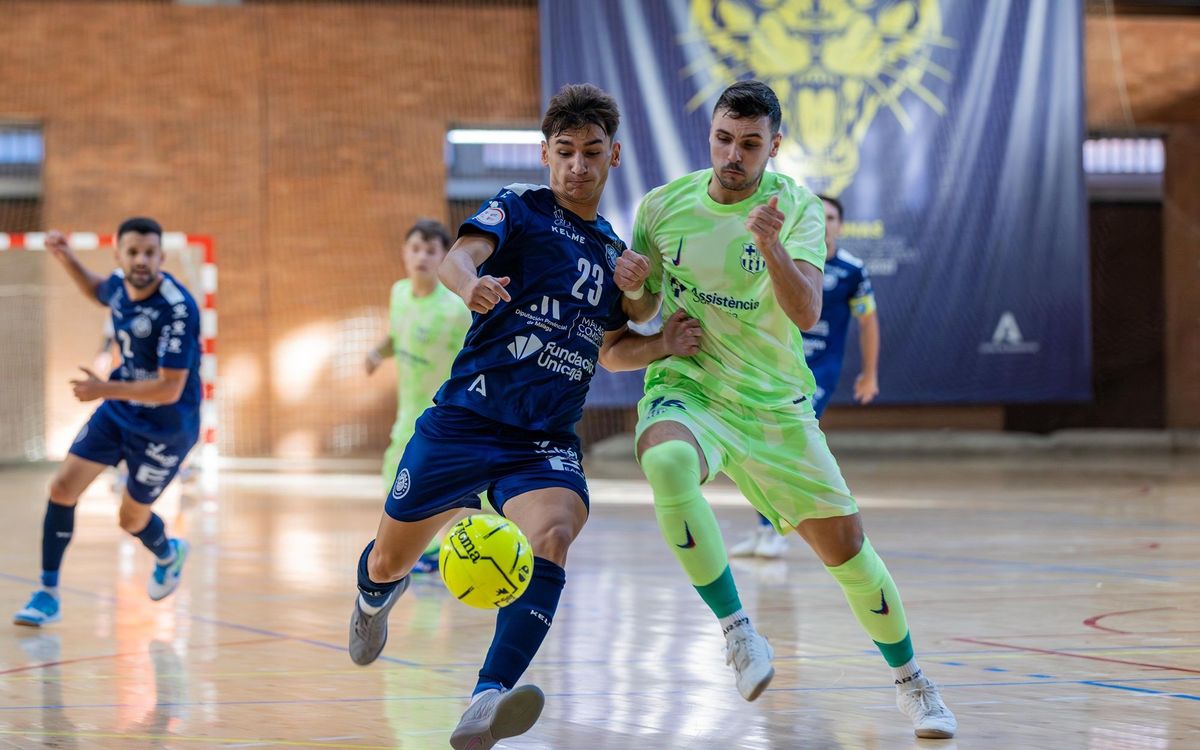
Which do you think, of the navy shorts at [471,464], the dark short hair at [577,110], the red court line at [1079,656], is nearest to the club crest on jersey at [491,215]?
the dark short hair at [577,110]

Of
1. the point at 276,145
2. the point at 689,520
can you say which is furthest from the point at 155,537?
the point at 276,145

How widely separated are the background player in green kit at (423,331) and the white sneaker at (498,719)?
456 cm

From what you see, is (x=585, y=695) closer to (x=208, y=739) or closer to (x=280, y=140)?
(x=208, y=739)

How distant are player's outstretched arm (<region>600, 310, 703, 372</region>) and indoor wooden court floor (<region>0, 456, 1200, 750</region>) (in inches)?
40.4

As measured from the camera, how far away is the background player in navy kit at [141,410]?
654 cm

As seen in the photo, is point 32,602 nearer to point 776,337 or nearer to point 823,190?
point 776,337

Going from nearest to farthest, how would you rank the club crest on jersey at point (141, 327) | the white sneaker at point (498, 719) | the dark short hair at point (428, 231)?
the white sneaker at point (498, 719) → the club crest on jersey at point (141, 327) → the dark short hair at point (428, 231)

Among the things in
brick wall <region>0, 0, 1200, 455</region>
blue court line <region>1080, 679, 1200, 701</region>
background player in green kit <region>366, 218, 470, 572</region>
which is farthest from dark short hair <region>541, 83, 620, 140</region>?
brick wall <region>0, 0, 1200, 455</region>

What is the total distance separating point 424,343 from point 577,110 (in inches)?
167

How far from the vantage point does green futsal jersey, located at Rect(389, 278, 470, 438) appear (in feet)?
26.5

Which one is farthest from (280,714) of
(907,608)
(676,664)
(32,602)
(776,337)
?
(907,608)

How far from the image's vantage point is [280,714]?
14.1 feet

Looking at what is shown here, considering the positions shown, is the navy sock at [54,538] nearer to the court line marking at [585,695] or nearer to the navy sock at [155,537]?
the navy sock at [155,537]

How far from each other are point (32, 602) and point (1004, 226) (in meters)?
14.8
